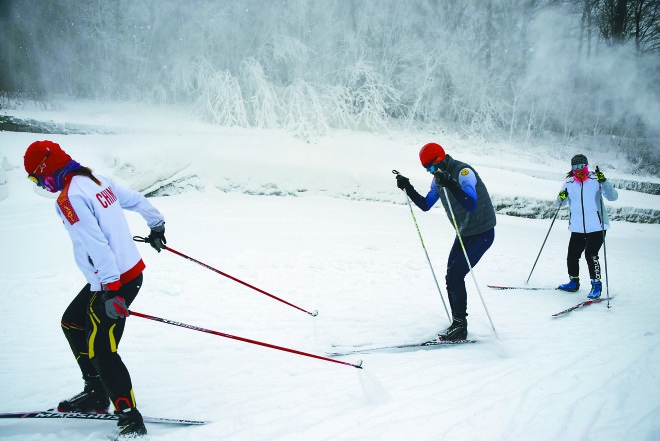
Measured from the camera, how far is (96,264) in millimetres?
2178

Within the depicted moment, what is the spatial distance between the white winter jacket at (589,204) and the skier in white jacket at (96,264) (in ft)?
19.0

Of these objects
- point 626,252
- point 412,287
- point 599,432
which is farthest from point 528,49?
point 599,432

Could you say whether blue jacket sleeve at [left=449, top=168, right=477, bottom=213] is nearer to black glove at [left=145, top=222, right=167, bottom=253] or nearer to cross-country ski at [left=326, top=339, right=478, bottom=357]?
cross-country ski at [left=326, top=339, right=478, bottom=357]

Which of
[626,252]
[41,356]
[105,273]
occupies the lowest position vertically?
[626,252]

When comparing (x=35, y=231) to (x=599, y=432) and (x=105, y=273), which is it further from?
(x=599, y=432)

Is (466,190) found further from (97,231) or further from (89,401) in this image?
(89,401)

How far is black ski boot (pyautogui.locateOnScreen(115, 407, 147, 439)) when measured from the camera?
92.9 inches

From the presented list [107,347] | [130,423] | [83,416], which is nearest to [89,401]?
[83,416]

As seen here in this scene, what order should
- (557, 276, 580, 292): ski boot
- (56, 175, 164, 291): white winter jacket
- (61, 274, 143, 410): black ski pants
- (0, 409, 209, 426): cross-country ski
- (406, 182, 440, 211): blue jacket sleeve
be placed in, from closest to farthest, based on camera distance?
(56, 175, 164, 291): white winter jacket
(61, 274, 143, 410): black ski pants
(0, 409, 209, 426): cross-country ski
(406, 182, 440, 211): blue jacket sleeve
(557, 276, 580, 292): ski boot

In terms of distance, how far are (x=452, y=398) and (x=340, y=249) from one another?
4.84 metres

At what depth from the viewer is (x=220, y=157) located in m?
11.3

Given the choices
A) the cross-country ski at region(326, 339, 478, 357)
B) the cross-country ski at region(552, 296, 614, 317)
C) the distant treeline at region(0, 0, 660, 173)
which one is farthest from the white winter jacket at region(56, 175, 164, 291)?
the distant treeline at region(0, 0, 660, 173)

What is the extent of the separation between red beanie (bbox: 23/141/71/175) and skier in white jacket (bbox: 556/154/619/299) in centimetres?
616

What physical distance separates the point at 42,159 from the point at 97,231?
565 millimetres
